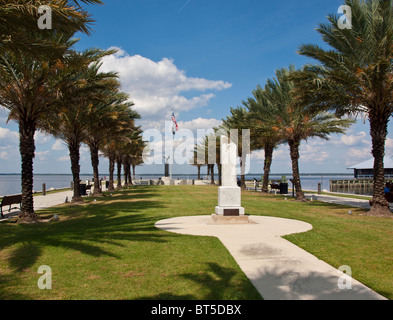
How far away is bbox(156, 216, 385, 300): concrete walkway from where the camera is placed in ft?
14.8

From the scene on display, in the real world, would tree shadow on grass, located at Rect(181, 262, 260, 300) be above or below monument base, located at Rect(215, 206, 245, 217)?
below

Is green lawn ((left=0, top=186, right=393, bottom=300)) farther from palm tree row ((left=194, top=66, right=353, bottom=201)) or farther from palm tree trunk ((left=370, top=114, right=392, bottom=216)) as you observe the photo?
palm tree row ((left=194, top=66, right=353, bottom=201))

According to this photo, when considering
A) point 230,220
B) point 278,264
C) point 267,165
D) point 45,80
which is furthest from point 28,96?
point 267,165

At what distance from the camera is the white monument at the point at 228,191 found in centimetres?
1116

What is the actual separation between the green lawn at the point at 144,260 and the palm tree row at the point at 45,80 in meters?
4.02

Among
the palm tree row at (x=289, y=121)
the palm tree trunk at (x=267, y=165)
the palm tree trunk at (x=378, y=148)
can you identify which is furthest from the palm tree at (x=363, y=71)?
the palm tree trunk at (x=267, y=165)

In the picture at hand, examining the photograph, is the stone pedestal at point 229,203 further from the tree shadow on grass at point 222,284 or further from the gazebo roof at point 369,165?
the gazebo roof at point 369,165

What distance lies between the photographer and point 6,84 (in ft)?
36.1

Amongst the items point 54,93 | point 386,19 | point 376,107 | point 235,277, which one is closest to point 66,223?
point 54,93

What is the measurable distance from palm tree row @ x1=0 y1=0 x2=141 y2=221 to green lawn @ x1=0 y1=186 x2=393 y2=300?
402 centimetres

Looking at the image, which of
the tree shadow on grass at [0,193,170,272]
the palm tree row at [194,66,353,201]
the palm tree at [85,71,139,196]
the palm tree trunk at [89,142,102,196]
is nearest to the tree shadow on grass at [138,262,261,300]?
the tree shadow on grass at [0,193,170,272]
